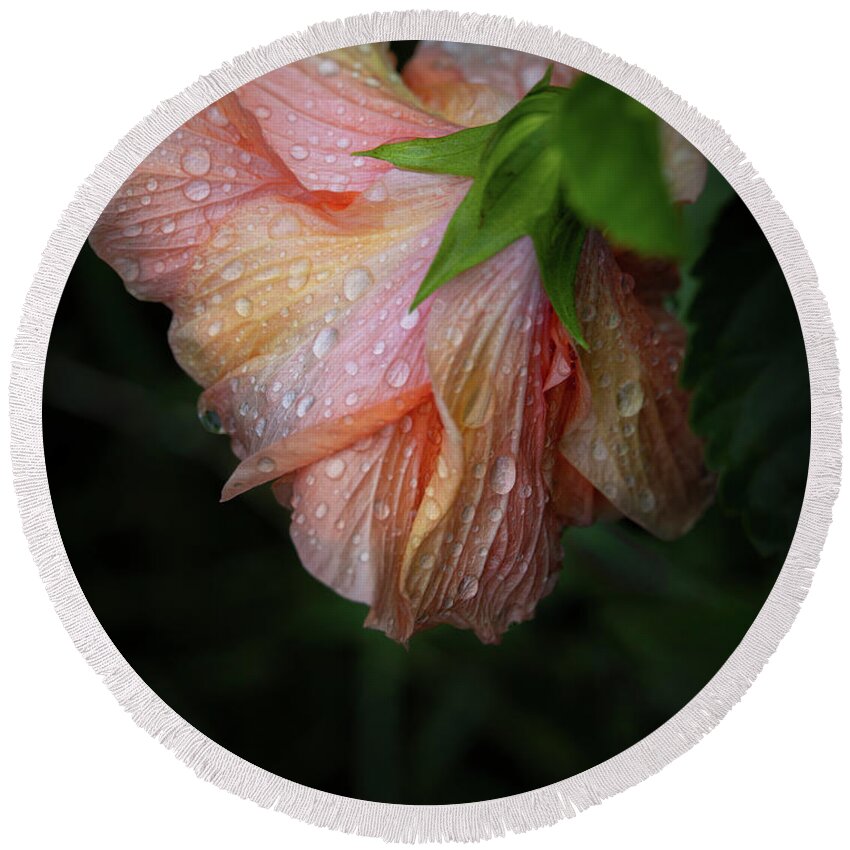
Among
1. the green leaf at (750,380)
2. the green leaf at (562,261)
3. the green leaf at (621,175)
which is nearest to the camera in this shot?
the green leaf at (621,175)

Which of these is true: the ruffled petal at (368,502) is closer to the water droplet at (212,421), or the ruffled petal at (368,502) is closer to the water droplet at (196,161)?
the water droplet at (212,421)

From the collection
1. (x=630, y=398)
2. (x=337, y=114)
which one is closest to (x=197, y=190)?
(x=337, y=114)

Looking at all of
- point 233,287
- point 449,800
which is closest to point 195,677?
point 449,800

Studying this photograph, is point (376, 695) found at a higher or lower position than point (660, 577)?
lower

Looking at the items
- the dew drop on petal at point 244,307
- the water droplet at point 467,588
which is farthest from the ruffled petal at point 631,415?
the dew drop on petal at point 244,307

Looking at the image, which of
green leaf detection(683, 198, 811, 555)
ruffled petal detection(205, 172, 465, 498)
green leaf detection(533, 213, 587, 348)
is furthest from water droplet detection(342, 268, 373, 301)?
green leaf detection(683, 198, 811, 555)

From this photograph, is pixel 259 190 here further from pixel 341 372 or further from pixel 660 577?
pixel 660 577

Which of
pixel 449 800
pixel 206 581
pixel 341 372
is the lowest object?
pixel 449 800

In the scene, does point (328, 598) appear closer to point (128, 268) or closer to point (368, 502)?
point (368, 502)
